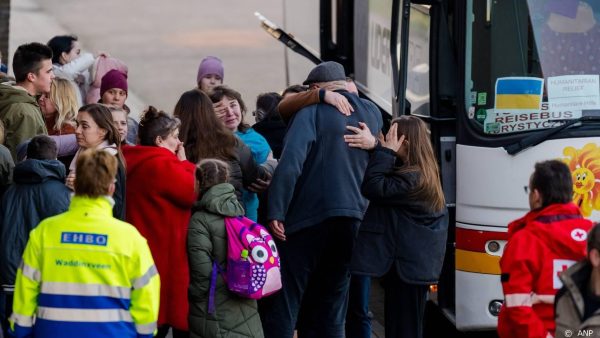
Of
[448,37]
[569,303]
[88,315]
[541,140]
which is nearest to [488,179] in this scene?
[541,140]

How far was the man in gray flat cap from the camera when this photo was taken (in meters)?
7.42

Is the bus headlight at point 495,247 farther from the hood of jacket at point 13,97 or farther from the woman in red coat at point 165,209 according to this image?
the hood of jacket at point 13,97

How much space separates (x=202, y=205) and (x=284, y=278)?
0.98 meters

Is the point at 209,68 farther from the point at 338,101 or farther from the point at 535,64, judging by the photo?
the point at 535,64

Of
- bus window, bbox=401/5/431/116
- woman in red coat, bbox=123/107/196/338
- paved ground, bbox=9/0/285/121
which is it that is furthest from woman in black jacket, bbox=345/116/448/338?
paved ground, bbox=9/0/285/121

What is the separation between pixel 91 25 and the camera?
23.1 metres

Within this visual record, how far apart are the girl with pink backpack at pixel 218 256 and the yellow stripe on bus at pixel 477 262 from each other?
1828 mm

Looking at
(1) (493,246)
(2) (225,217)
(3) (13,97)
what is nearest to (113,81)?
(3) (13,97)

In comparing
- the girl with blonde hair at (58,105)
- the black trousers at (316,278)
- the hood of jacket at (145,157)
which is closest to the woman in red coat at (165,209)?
the hood of jacket at (145,157)

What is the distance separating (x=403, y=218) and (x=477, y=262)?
988mm

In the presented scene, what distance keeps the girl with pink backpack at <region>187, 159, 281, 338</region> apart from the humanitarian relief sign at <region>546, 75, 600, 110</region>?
2.29m

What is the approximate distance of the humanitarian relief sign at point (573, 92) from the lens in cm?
805

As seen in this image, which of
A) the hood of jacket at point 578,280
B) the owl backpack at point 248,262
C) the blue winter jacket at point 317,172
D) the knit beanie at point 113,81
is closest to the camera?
the hood of jacket at point 578,280

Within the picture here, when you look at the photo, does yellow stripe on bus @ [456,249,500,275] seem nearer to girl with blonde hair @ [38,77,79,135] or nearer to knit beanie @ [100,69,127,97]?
knit beanie @ [100,69,127,97]
